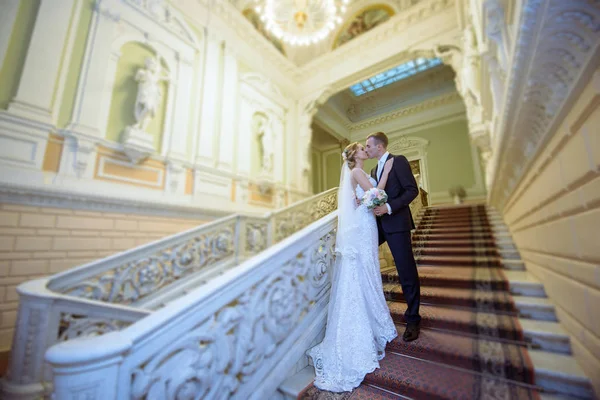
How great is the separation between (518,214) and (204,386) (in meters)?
3.92

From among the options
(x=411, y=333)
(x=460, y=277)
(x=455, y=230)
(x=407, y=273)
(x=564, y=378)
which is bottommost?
(x=564, y=378)

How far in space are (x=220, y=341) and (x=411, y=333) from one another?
133 cm

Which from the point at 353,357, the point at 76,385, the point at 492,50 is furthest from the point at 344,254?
the point at 492,50

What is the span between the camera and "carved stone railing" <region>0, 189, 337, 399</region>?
2.20 m

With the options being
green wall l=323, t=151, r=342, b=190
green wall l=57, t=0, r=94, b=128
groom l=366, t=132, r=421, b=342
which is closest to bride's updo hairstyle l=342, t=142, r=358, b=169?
groom l=366, t=132, r=421, b=342

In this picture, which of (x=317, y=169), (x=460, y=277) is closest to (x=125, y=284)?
(x=317, y=169)

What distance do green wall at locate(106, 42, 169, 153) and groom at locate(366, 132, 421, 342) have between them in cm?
505

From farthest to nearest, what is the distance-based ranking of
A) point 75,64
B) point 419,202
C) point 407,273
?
point 75,64
point 419,202
point 407,273

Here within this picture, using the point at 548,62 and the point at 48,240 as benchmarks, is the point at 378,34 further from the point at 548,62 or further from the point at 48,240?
the point at 48,240

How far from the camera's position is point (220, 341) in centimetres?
131

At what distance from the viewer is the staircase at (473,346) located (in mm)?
1416

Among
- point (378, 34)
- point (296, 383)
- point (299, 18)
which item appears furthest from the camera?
point (378, 34)

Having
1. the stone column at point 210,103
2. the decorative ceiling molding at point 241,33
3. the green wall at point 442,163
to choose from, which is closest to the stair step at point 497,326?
the green wall at point 442,163

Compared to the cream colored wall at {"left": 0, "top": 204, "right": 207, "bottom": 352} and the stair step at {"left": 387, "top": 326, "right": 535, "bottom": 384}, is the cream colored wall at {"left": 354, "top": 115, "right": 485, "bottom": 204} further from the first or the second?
the cream colored wall at {"left": 0, "top": 204, "right": 207, "bottom": 352}
